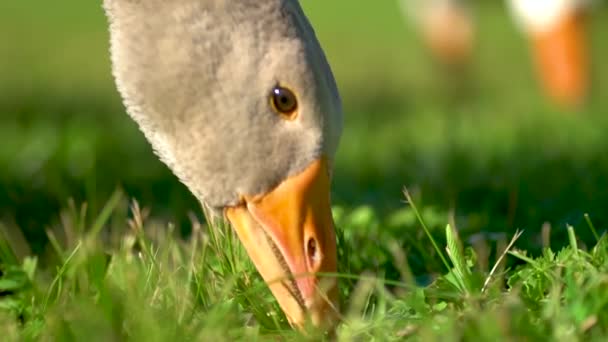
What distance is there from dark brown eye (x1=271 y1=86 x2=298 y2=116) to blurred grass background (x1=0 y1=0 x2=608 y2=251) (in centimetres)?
89

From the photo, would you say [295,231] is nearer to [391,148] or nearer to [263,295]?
[263,295]

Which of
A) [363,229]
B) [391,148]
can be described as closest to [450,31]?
[391,148]

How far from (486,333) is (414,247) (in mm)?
1242

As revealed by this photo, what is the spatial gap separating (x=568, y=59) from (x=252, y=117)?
7.37 metres

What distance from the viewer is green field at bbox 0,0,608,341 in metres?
2.73

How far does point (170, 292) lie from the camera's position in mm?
2977

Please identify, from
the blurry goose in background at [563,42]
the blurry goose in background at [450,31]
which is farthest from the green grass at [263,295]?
the blurry goose in background at [450,31]

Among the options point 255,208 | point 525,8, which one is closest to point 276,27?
point 255,208

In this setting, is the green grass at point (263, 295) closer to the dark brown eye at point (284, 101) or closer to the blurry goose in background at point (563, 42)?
the dark brown eye at point (284, 101)

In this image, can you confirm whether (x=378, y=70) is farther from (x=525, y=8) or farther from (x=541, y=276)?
(x=541, y=276)

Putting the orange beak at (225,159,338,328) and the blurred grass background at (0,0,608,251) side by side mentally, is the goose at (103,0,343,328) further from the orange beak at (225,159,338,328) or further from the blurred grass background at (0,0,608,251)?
the blurred grass background at (0,0,608,251)

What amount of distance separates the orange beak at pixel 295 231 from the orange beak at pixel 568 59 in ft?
23.6

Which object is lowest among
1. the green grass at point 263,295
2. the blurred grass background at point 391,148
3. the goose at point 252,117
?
the blurred grass background at point 391,148

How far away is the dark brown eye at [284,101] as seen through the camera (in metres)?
3.24
